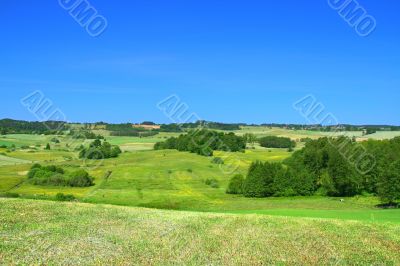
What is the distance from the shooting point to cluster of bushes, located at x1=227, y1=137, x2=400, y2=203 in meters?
88.9

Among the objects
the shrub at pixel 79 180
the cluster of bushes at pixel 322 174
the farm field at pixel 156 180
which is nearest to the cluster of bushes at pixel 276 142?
the farm field at pixel 156 180

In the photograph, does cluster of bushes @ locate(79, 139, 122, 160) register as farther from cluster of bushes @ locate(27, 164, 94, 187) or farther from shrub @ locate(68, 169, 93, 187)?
shrub @ locate(68, 169, 93, 187)

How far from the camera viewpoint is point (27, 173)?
107438 millimetres

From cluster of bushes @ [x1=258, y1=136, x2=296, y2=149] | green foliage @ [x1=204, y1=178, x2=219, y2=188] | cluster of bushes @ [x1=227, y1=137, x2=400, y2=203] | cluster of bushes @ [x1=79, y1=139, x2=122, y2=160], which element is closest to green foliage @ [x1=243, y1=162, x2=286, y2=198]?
cluster of bushes @ [x1=227, y1=137, x2=400, y2=203]

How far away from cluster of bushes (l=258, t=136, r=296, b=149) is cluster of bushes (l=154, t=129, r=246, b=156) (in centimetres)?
2116

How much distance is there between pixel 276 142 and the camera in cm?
18225

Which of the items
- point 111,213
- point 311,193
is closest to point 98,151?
point 311,193

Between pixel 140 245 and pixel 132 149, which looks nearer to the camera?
pixel 140 245

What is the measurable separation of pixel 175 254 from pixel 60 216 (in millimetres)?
10175

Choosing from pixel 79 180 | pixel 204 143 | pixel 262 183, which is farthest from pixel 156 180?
pixel 204 143

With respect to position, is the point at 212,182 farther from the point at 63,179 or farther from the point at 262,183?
the point at 63,179

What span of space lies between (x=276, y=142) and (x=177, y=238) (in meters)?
161

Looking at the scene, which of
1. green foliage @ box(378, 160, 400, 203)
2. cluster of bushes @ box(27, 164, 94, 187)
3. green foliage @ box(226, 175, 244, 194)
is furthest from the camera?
cluster of bushes @ box(27, 164, 94, 187)

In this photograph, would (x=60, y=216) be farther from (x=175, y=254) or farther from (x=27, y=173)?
(x=27, y=173)
